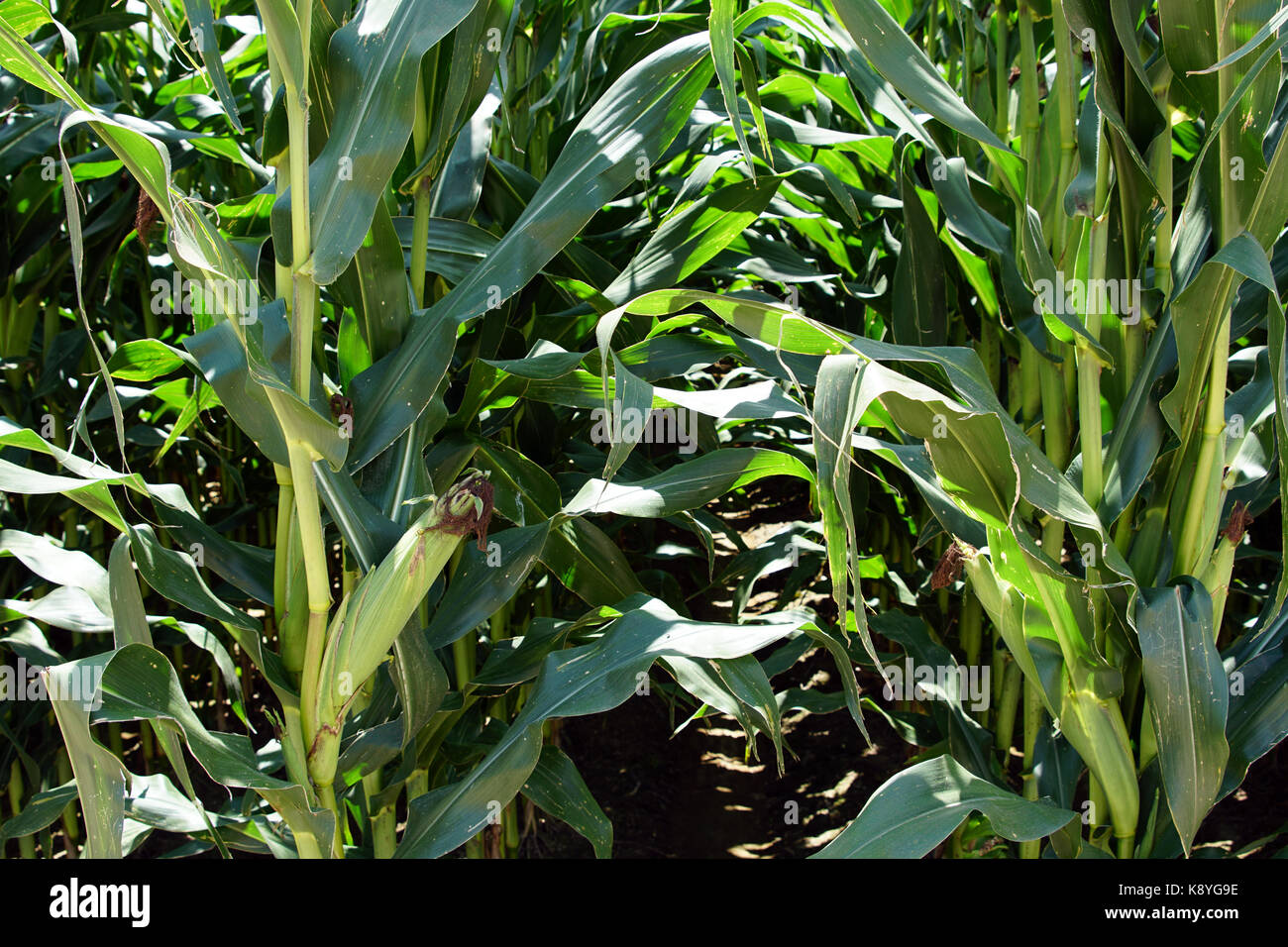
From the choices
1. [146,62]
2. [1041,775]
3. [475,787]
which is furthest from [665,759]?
[146,62]

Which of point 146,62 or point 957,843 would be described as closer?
point 957,843

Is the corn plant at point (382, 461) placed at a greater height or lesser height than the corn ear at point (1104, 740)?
greater

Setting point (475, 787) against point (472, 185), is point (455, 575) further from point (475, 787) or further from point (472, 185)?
point (472, 185)

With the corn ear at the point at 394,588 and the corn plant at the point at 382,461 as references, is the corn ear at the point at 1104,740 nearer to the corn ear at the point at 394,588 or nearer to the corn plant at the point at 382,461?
the corn plant at the point at 382,461

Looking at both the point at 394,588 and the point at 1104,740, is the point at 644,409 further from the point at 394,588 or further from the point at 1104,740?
the point at 1104,740

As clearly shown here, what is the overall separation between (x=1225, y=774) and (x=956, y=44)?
1.47 m

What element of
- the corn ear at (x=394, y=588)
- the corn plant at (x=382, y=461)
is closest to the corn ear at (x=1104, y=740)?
the corn plant at (x=382, y=461)

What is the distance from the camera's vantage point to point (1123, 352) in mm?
1227

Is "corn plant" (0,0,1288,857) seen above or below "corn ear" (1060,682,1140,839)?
above

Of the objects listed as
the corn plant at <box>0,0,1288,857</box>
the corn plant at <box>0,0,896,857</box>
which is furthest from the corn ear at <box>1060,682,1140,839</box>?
the corn plant at <box>0,0,896,857</box>

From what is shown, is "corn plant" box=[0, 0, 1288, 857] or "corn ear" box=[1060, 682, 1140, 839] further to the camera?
"corn ear" box=[1060, 682, 1140, 839]

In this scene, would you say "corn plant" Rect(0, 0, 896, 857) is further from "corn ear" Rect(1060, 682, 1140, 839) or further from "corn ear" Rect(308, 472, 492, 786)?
"corn ear" Rect(1060, 682, 1140, 839)

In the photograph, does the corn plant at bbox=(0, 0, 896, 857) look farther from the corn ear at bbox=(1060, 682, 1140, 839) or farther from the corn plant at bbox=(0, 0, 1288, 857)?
the corn ear at bbox=(1060, 682, 1140, 839)

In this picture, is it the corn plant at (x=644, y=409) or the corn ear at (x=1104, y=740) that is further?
the corn ear at (x=1104, y=740)
